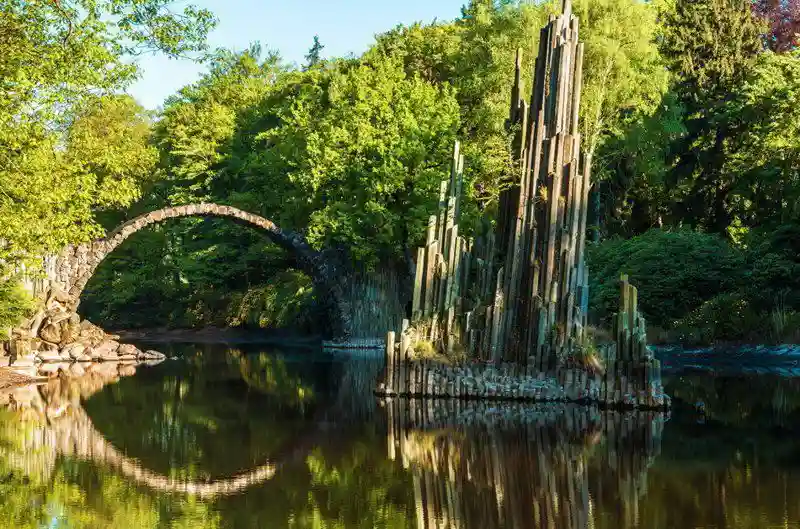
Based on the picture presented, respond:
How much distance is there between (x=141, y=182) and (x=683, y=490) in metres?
60.7

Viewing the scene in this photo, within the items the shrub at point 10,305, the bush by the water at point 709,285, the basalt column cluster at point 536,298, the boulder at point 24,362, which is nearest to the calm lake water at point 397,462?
the basalt column cluster at point 536,298

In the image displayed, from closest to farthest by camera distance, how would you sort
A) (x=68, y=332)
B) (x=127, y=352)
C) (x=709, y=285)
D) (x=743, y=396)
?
1. (x=743, y=396)
2. (x=709, y=285)
3. (x=68, y=332)
4. (x=127, y=352)

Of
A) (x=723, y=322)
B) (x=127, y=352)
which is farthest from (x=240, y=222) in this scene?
(x=723, y=322)

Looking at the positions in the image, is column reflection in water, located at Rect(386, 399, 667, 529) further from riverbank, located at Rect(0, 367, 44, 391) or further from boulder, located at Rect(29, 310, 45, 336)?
boulder, located at Rect(29, 310, 45, 336)

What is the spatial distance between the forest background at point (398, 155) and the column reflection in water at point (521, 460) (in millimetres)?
7925

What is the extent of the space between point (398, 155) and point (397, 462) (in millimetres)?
29546

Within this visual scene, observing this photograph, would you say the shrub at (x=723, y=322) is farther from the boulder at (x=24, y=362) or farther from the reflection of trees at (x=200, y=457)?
the boulder at (x=24, y=362)

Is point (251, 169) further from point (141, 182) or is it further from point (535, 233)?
point (535, 233)

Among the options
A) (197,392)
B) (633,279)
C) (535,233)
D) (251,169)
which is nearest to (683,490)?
(535,233)

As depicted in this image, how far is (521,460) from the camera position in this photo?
18.2m

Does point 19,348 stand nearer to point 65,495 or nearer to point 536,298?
point 536,298

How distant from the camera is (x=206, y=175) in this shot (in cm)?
6875

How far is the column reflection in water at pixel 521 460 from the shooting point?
1448 centimetres

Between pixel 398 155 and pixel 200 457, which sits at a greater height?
pixel 398 155
